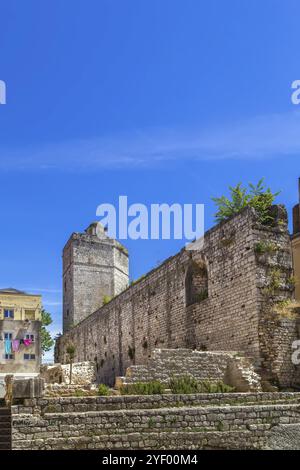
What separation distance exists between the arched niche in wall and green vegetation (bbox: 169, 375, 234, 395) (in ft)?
18.5

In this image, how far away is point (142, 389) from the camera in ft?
51.5

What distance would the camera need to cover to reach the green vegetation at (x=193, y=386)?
16.2 metres

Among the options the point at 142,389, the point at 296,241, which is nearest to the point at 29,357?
the point at 296,241

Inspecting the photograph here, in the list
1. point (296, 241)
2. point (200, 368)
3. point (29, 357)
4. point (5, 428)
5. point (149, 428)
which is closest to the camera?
point (5, 428)

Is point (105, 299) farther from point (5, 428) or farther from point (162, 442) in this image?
point (5, 428)

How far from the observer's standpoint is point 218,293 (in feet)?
68.0

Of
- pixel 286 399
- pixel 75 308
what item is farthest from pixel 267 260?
pixel 75 308

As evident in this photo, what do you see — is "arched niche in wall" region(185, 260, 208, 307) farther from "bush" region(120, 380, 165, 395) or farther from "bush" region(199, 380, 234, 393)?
"bush" region(120, 380, 165, 395)

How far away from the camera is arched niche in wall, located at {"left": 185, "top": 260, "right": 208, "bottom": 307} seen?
22438 millimetres

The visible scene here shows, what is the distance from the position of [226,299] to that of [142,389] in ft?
18.0

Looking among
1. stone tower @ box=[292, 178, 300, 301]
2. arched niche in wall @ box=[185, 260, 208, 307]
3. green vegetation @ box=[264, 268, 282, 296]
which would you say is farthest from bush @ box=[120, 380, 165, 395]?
stone tower @ box=[292, 178, 300, 301]

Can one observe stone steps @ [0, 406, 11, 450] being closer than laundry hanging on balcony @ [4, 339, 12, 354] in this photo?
Yes

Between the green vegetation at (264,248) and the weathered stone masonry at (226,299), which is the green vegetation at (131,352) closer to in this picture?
the weathered stone masonry at (226,299)

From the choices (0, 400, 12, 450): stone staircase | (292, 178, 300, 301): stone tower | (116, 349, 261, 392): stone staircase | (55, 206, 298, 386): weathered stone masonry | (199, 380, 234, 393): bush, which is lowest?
(0, 400, 12, 450): stone staircase
